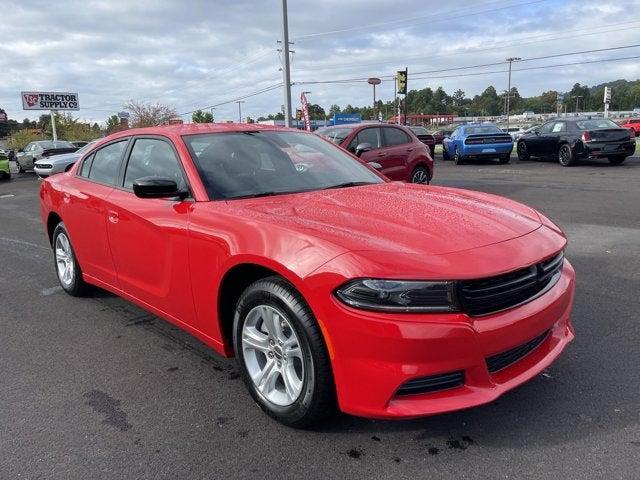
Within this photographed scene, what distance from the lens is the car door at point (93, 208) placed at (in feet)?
13.9

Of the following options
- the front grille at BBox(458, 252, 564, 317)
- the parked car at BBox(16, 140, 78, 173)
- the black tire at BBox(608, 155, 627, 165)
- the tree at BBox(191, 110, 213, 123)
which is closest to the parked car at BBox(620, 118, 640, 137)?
the black tire at BBox(608, 155, 627, 165)

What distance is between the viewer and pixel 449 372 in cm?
237

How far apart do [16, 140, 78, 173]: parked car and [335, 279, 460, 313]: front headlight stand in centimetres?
2382

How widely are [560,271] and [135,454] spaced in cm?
239

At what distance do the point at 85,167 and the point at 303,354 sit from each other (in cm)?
330

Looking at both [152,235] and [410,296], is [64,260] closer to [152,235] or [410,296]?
[152,235]

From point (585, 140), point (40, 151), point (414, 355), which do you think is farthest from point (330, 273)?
point (40, 151)

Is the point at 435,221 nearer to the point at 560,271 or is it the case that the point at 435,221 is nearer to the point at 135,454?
the point at 560,271

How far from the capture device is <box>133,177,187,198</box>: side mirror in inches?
130

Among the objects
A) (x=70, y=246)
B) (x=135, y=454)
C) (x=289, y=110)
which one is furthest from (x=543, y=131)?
(x=135, y=454)

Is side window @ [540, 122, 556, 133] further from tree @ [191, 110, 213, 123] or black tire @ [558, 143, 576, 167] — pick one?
tree @ [191, 110, 213, 123]

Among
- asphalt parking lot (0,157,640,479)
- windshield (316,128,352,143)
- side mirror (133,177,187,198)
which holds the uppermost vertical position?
windshield (316,128,352,143)

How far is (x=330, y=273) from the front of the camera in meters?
2.42

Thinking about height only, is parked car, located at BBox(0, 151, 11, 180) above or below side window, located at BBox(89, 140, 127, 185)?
below
